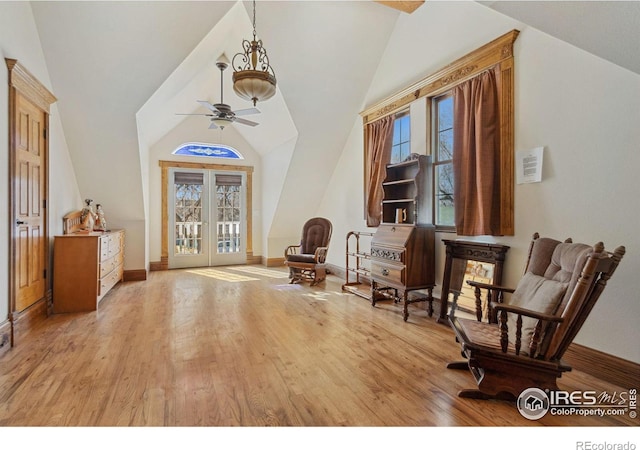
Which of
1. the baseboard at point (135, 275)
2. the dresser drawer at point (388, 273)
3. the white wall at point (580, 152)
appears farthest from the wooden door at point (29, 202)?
the white wall at point (580, 152)

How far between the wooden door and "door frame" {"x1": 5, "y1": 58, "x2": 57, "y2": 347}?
0.08 ft

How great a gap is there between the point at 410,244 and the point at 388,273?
19.3 inches

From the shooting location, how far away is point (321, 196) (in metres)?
6.51

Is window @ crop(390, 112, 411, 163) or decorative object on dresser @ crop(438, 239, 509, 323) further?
window @ crop(390, 112, 411, 163)

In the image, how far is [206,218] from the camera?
7121 mm

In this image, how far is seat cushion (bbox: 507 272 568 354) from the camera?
74.7 inches

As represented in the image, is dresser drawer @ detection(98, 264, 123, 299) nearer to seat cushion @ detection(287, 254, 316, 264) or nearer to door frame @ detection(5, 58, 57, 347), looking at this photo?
door frame @ detection(5, 58, 57, 347)

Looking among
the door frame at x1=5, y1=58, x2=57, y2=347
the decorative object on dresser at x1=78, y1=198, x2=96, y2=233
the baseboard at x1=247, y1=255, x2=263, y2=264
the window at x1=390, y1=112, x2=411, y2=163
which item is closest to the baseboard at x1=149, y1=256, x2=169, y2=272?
the baseboard at x1=247, y1=255, x2=263, y2=264

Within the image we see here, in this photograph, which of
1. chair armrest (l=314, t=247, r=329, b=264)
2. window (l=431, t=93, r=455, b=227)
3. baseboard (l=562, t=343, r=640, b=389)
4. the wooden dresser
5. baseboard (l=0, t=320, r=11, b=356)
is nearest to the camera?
baseboard (l=562, t=343, r=640, b=389)

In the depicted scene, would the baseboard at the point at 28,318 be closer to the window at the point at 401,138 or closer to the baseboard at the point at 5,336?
the baseboard at the point at 5,336

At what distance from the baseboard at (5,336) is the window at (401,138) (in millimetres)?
4591

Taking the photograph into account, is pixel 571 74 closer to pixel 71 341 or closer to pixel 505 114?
pixel 505 114

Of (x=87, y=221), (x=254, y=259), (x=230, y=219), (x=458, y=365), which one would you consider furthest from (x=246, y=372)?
(x=230, y=219)
